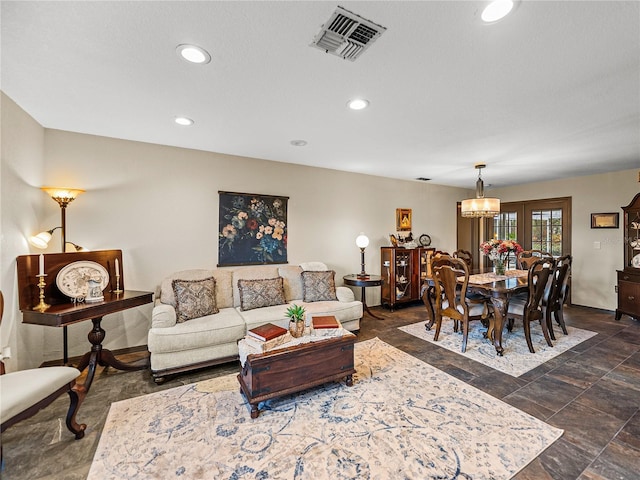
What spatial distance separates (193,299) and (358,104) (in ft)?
8.44

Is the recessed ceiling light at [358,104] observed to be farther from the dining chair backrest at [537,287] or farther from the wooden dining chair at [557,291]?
the wooden dining chair at [557,291]

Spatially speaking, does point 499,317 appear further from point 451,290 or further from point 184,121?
point 184,121

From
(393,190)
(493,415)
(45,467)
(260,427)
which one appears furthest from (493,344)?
(45,467)

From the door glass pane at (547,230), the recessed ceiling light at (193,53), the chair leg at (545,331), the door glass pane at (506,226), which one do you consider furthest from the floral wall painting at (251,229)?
the door glass pane at (547,230)

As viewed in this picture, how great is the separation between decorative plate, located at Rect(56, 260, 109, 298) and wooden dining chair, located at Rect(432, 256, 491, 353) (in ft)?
12.1

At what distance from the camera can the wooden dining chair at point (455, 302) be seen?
322cm

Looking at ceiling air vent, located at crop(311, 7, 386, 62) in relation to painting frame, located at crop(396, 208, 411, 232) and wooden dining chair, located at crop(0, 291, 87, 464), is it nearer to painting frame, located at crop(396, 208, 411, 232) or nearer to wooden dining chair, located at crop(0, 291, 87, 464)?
wooden dining chair, located at crop(0, 291, 87, 464)

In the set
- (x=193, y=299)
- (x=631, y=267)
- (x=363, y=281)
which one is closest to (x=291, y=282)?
(x=363, y=281)

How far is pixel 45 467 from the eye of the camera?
1642mm

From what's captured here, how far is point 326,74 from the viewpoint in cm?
195

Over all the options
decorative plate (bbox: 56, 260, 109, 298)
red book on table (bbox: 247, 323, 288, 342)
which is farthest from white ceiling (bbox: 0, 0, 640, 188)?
red book on table (bbox: 247, 323, 288, 342)

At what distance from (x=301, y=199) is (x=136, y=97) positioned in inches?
99.8

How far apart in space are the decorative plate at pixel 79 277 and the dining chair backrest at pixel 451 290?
12.0ft

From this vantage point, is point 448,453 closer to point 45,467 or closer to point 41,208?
point 45,467
